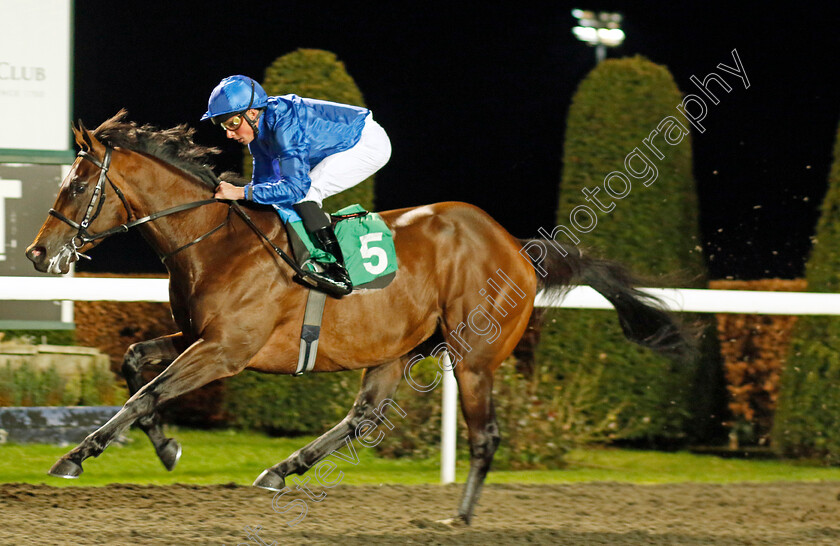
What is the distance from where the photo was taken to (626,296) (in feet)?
14.7

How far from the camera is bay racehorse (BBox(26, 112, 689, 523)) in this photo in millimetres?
3395

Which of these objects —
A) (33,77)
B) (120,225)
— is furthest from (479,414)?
(33,77)

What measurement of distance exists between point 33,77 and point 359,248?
2616 millimetres

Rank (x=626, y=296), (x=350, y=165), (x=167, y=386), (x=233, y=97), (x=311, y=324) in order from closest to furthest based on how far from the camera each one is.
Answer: (x=167, y=386) < (x=233, y=97) < (x=311, y=324) < (x=350, y=165) < (x=626, y=296)

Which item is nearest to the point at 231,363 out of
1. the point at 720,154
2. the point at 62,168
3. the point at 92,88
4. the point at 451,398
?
the point at 451,398

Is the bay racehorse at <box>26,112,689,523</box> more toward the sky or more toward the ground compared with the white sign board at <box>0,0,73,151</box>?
more toward the ground

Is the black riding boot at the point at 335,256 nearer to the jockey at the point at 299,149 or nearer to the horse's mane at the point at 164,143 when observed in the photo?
the jockey at the point at 299,149

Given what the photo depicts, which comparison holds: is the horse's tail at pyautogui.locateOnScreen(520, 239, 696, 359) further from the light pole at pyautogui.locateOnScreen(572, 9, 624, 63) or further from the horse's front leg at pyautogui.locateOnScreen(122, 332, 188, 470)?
the light pole at pyautogui.locateOnScreen(572, 9, 624, 63)

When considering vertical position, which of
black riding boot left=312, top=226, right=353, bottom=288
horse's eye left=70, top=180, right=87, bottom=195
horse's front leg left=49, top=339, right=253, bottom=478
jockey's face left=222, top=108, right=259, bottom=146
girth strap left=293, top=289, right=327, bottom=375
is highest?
jockey's face left=222, top=108, right=259, bottom=146

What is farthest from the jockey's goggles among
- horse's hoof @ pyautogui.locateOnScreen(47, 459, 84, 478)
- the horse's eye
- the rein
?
horse's hoof @ pyautogui.locateOnScreen(47, 459, 84, 478)

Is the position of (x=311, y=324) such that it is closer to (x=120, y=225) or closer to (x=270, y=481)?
(x=270, y=481)

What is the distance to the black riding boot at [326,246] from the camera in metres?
3.62

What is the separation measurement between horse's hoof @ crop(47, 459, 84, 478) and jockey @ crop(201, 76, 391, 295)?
1.11m

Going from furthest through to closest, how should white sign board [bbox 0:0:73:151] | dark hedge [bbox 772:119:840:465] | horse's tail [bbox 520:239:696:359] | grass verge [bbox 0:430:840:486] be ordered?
dark hedge [bbox 772:119:840:465] < white sign board [bbox 0:0:73:151] < grass verge [bbox 0:430:840:486] < horse's tail [bbox 520:239:696:359]
